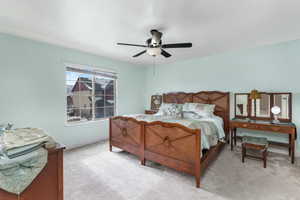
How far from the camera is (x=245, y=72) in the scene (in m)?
3.47

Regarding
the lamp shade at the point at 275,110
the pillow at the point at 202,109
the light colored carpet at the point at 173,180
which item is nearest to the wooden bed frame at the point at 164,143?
the light colored carpet at the point at 173,180

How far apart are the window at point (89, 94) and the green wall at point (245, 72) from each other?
200 centimetres

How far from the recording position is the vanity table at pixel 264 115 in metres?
2.77

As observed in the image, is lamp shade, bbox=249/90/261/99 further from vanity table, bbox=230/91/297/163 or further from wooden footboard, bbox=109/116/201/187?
wooden footboard, bbox=109/116/201/187

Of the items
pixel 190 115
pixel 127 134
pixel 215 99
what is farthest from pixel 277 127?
pixel 127 134

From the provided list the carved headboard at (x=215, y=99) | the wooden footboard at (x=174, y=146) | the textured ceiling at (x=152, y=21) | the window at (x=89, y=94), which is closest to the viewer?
the textured ceiling at (x=152, y=21)

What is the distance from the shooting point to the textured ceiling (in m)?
1.79

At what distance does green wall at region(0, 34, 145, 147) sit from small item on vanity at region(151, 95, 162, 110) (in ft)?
6.73

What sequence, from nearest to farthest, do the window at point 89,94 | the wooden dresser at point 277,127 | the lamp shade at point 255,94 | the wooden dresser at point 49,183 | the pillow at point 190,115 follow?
the wooden dresser at point 49,183
the wooden dresser at point 277,127
the lamp shade at point 255,94
the pillow at point 190,115
the window at point 89,94

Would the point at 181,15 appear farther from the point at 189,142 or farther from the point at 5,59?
the point at 5,59

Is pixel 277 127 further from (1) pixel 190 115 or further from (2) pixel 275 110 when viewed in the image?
(1) pixel 190 115

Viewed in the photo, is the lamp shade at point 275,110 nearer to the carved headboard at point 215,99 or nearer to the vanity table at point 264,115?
the vanity table at point 264,115

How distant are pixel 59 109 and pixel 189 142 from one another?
2.98 metres

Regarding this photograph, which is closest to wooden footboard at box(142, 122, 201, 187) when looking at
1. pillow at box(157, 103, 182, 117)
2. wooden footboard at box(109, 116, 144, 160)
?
wooden footboard at box(109, 116, 144, 160)
